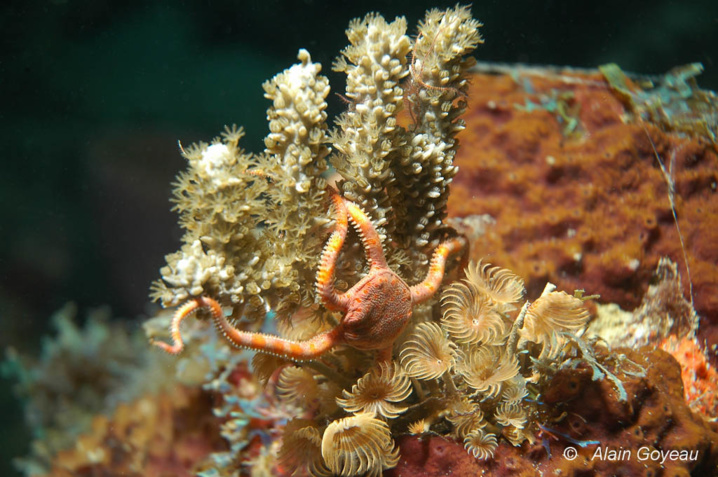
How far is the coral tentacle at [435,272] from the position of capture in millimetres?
2148

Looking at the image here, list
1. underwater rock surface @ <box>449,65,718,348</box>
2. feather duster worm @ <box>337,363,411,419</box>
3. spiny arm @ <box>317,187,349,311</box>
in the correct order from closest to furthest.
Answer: spiny arm @ <box>317,187,349,311</box> → feather duster worm @ <box>337,363,411,419</box> → underwater rock surface @ <box>449,65,718,348</box>

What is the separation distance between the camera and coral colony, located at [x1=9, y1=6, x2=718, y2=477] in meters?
1.92

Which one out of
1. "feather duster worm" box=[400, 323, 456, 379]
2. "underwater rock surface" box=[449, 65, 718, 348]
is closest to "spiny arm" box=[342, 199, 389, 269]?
"feather duster worm" box=[400, 323, 456, 379]

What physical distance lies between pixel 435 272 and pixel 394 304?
393 millimetres

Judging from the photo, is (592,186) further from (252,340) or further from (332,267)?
(252,340)

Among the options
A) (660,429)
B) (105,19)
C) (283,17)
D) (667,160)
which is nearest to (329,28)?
(283,17)

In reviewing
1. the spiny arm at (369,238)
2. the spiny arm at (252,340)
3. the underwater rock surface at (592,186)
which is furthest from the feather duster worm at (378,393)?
the underwater rock surface at (592,186)

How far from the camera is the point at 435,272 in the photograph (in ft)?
7.43

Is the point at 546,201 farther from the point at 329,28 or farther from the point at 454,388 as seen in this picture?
the point at 329,28

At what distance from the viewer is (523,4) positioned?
5926 millimetres

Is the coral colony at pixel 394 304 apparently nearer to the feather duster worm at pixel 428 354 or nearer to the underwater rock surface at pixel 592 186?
the feather duster worm at pixel 428 354

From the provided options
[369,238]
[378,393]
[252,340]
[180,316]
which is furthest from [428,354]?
[180,316]

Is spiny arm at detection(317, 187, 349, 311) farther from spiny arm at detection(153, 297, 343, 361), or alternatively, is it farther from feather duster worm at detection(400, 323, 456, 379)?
feather duster worm at detection(400, 323, 456, 379)

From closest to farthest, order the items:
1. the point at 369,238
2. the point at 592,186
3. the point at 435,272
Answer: the point at 369,238, the point at 435,272, the point at 592,186
